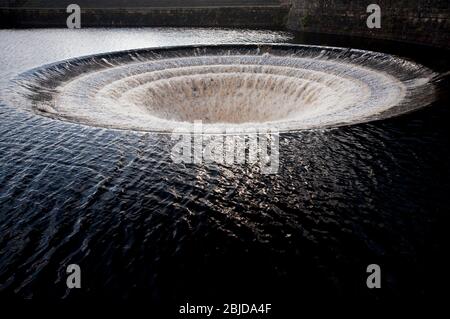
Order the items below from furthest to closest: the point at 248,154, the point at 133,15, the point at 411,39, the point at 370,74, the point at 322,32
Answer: the point at 133,15 → the point at 322,32 → the point at 411,39 → the point at 370,74 → the point at 248,154

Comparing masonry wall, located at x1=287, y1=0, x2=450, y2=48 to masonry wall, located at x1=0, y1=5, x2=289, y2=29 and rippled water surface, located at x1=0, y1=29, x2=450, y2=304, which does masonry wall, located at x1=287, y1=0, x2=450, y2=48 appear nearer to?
masonry wall, located at x1=0, y1=5, x2=289, y2=29

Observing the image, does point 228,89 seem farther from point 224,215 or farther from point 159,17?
point 159,17

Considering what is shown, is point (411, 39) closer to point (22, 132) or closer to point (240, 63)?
point (240, 63)

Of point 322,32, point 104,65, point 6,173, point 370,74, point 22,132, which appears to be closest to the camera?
point 6,173

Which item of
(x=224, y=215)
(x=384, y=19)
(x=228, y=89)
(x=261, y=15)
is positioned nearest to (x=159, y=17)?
(x=261, y=15)

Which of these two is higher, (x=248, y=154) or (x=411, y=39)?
(x=411, y=39)

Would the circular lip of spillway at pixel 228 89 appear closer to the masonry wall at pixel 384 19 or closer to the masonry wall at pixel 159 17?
the masonry wall at pixel 384 19

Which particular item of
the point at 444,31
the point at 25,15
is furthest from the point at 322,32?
the point at 25,15
